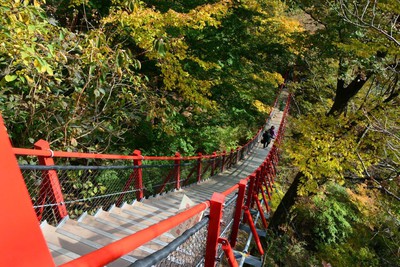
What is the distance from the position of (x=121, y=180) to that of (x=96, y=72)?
371 centimetres

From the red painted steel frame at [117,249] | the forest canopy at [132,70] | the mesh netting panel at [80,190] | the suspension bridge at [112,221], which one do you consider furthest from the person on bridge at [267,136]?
the red painted steel frame at [117,249]

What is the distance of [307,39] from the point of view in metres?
8.82

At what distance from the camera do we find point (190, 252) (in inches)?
84.7

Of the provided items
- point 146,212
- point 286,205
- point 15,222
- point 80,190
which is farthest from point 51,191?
point 286,205

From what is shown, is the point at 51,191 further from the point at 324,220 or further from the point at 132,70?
the point at 324,220

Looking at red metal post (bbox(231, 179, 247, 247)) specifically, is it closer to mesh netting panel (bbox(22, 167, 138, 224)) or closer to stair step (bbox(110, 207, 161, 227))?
stair step (bbox(110, 207, 161, 227))

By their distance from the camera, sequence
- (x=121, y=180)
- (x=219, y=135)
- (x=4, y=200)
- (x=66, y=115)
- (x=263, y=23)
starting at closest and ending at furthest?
(x=4, y=200), (x=66, y=115), (x=121, y=180), (x=263, y=23), (x=219, y=135)

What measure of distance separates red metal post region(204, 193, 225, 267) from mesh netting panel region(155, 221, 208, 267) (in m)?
0.06

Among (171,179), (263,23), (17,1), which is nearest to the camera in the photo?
(17,1)

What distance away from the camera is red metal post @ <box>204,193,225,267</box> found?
2.27 metres

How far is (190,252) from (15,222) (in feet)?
Answer: 5.61

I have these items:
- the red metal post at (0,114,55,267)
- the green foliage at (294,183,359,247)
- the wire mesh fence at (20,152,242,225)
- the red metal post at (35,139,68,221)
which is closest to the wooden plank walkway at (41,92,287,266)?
the red metal post at (35,139,68,221)

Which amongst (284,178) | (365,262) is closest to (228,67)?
(284,178)

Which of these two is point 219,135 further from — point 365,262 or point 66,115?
point 66,115
